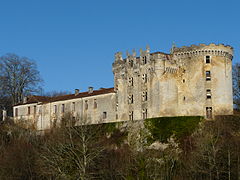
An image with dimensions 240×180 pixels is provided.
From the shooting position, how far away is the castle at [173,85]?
60.8 metres

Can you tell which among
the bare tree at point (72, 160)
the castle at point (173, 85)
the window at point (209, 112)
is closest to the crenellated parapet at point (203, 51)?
the castle at point (173, 85)

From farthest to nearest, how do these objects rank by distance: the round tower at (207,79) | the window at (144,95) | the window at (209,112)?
the window at (144,95) < the round tower at (207,79) < the window at (209,112)

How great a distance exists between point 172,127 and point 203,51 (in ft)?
35.2

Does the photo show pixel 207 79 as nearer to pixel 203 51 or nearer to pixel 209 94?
pixel 209 94

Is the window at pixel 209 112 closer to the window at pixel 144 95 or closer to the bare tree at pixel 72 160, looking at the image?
the window at pixel 144 95

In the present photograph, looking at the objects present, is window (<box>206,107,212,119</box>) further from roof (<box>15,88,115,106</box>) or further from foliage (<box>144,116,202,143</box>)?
roof (<box>15,88,115,106</box>)

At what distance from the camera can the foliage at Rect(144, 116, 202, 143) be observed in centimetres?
5797

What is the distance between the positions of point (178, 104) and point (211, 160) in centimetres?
1509

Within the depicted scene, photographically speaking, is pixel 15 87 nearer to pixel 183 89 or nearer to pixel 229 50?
pixel 183 89

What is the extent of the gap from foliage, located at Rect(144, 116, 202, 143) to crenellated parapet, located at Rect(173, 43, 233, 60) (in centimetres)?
853

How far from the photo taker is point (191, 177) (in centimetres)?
4803

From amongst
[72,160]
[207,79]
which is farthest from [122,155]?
[207,79]

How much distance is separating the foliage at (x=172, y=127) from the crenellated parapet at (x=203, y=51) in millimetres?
8534

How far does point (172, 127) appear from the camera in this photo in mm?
58594
